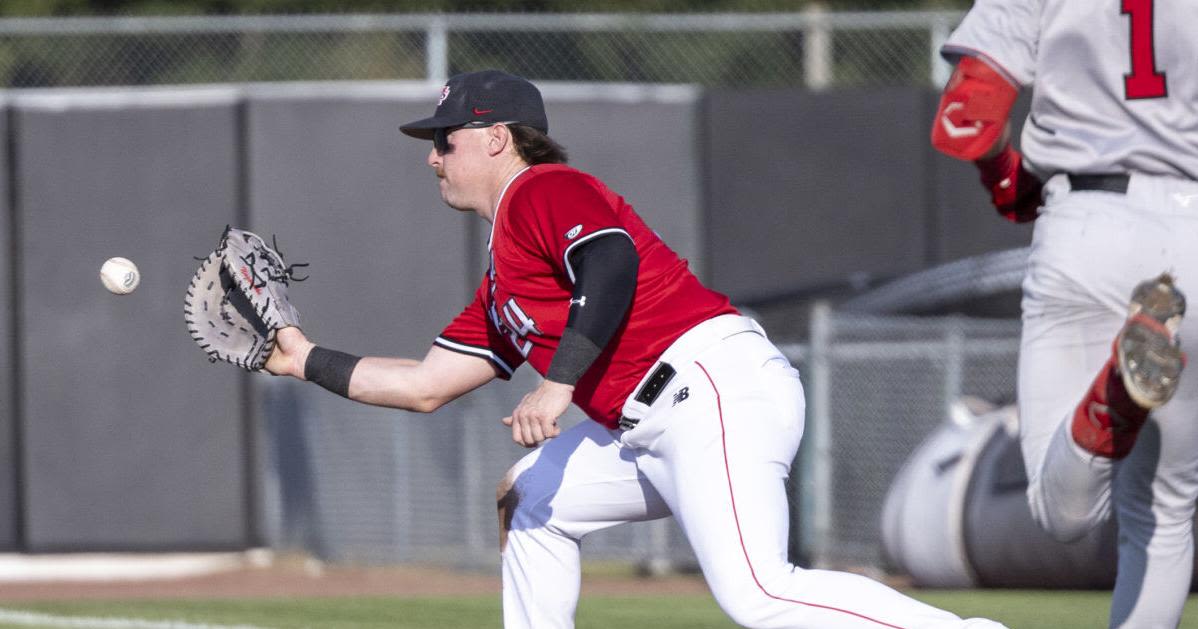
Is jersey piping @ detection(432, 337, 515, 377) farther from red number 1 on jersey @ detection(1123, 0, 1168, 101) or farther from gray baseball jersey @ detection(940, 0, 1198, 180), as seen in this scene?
red number 1 on jersey @ detection(1123, 0, 1168, 101)

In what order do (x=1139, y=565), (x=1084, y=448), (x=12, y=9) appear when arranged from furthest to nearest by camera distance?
(x=12, y=9) < (x=1139, y=565) < (x=1084, y=448)

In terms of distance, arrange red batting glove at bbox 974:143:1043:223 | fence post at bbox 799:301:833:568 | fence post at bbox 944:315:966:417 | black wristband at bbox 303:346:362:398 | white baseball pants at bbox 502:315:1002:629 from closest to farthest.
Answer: white baseball pants at bbox 502:315:1002:629 → red batting glove at bbox 974:143:1043:223 → black wristband at bbox 303:346:362:398 → fence post at bbox 799:301:833:568 → fence post at bbox 944:315:966:417

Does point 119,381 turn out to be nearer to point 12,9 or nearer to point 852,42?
point 852,42

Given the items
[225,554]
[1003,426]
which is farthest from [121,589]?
[1003,426]

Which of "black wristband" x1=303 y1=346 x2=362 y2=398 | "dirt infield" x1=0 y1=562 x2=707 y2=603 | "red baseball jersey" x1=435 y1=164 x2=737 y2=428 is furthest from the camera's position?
"dirt infield" x1=0 y1=562 x2=707 y2=603

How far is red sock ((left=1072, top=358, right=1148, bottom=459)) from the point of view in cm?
343

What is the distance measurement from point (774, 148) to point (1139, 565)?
704 centimetres

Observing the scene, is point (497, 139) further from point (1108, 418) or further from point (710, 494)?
point (1108, 418)

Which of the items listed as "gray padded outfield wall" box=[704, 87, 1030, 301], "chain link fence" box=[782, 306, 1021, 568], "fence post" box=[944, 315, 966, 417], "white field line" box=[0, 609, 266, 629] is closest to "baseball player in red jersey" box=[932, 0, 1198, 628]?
"white field line" box=[0, 609, 266, 629]

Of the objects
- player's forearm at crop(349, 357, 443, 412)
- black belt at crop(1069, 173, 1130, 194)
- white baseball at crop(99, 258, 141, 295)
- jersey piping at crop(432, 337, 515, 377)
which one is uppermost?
black belt at crop(1069, 173, 1130, 194)

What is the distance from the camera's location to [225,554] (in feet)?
34.8

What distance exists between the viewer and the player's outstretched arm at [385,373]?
167 inches

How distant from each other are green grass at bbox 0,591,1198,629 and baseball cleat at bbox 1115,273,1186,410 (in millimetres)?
3432

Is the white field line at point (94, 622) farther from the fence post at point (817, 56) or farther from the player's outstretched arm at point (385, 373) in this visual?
the fence post at point (817, 56)
